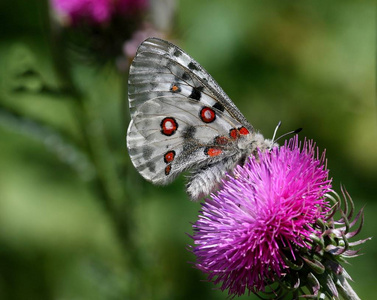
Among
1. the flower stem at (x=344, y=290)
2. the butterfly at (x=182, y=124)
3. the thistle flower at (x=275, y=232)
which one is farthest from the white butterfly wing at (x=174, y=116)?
the flower stem at (x=344, y=290)

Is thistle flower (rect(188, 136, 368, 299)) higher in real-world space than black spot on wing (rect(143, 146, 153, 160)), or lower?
lower

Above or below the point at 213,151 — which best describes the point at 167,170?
below

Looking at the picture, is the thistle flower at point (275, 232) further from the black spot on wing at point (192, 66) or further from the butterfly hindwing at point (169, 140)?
the black spot on wing at point (192, 66)

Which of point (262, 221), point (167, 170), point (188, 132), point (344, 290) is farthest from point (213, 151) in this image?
point (344, 290)

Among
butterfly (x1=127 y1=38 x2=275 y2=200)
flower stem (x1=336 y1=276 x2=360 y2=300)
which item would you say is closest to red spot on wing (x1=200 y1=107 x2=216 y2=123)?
butterfly (x1=127 y1=38 x2=275 y2=200)

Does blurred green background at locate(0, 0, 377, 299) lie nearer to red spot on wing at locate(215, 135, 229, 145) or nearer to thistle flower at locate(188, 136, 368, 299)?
red spot on wing at locate(215, 135, 229, 145)

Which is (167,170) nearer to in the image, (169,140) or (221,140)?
(169,140)
